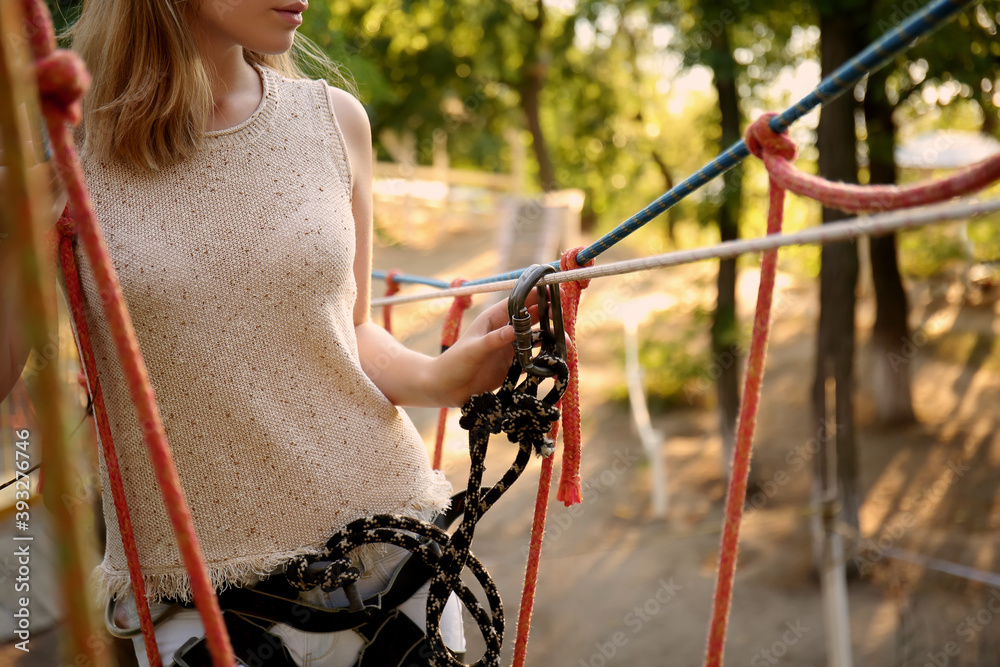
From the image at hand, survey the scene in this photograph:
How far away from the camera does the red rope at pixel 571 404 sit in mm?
913

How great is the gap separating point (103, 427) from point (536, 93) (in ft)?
32.9

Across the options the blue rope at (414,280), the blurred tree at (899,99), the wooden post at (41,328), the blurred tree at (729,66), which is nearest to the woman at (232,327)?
the wooden post at (41,328)

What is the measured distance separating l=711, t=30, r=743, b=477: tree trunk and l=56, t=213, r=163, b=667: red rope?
4931mm

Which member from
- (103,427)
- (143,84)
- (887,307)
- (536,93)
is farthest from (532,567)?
(536,93)

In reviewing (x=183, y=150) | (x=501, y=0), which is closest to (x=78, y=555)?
(x=183, y=150)

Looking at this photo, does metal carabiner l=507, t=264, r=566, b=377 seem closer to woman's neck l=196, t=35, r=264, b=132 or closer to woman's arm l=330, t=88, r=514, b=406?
woman's arm l=330, t=88, r=514, b=406

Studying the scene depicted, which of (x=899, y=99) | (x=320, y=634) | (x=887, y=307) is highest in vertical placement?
(x=899, y=99)

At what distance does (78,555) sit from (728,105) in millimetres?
5769

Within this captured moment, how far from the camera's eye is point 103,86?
0.95m

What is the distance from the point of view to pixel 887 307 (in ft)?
22.7

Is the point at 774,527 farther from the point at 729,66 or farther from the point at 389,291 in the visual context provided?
the point at 389,291

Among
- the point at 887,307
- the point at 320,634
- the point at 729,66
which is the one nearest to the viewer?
the point at 320,634

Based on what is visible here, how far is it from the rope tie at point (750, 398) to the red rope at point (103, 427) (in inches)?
23.0

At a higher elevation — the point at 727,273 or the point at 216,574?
the point at 216,574
